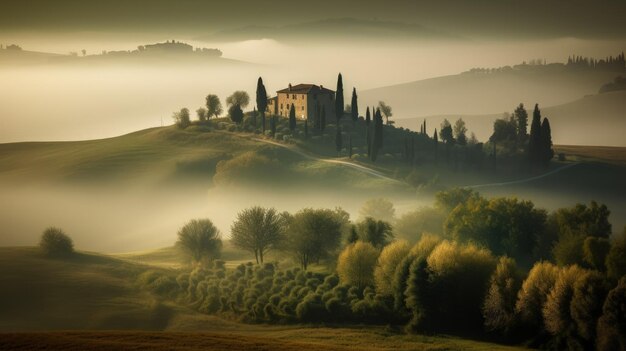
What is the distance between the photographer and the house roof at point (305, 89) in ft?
567

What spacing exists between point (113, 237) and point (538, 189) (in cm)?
8170

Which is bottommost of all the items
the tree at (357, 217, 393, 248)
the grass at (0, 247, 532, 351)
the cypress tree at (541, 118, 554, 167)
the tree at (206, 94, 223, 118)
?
the grass at (0, 247, 532, 351)

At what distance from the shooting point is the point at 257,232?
9419 centimetres

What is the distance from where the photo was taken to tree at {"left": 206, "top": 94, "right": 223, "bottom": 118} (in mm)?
177125

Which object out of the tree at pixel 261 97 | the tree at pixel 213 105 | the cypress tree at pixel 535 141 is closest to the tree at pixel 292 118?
the tree at pixel 261 97

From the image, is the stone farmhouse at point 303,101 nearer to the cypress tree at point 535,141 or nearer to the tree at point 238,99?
the tree at point 238,99

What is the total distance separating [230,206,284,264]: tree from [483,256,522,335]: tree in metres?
33.0

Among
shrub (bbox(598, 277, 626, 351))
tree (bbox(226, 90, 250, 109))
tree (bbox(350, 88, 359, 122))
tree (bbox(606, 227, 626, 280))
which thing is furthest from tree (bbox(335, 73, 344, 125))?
shrub (bbox(598, 277, 626, 351))

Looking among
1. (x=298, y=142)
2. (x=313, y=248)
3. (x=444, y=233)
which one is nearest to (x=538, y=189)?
(x=298, y=142)

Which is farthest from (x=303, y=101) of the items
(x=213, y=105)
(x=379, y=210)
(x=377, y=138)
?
(x=379, y=210)

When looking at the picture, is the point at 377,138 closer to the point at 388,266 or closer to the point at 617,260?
the point at 388,266

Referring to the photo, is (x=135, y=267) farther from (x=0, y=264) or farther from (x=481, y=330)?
(x=481, y=330)

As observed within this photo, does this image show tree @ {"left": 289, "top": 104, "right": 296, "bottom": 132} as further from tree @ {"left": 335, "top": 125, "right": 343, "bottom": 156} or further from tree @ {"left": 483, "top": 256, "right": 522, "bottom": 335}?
tree @ {"left": 483, "top": 256, "right": 522, "bottom": 335}

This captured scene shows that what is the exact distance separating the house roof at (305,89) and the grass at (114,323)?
86.7 m
